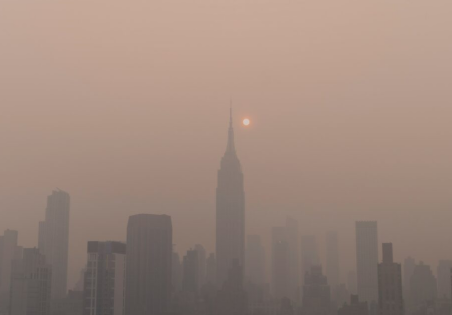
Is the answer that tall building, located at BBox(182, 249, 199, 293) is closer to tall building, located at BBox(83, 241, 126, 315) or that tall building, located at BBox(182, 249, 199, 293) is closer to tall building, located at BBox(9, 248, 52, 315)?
tall building, located at BBox(83, 241, 126, 315)

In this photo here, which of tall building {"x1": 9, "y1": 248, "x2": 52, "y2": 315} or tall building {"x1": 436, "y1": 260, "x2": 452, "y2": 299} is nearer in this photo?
tall building {"x1": 436, "y1": 260, "x2": 452, "y2": 299}

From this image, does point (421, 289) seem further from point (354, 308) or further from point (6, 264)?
point (6, 264)

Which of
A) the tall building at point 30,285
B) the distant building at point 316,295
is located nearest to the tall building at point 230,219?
the distant building at point 316,295

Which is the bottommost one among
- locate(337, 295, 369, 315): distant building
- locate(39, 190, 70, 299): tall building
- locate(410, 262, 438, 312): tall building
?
locate(337, 295, 369, 315): distant building

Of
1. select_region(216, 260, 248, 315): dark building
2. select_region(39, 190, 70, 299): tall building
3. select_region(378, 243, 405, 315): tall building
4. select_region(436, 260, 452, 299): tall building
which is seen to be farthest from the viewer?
select_region(39, 190, 70, 299): tall building

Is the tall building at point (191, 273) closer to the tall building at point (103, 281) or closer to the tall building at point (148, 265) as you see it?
the tall building at point (148, 265)

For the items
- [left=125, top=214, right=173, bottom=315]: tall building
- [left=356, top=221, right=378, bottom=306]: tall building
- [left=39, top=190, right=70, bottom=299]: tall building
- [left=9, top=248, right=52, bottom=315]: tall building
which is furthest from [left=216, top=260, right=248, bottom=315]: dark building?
[left=9, top=248, right=52, bottom=315]: tall building

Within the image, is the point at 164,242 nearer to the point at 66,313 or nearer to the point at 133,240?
the point at 133,240

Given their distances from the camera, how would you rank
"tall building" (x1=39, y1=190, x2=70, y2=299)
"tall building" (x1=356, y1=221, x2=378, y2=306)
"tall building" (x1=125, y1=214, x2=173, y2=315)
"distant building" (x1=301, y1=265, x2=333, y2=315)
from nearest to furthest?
"tall building" (x1=356, y1=221, x2=378, y2=306) → "distant building" (x1=301, y1=265, x2=333, y2=315) → "tall building" (x1=39, y1=190, x2=70, y2=299) → "tall building" (x1=125, y1=214, x2=173, y2=315)
